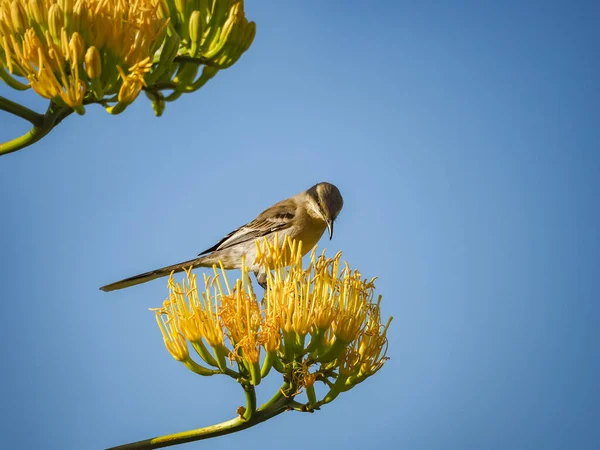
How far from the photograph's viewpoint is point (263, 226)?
798cm

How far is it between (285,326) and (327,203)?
3.44m

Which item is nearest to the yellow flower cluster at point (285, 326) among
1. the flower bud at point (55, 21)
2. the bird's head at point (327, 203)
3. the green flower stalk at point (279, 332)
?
the green flower stalk at point (279, 332)

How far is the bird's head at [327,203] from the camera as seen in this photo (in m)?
7.09

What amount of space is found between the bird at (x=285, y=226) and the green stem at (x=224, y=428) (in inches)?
130

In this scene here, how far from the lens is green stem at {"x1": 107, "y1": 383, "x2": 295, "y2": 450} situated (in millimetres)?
3426

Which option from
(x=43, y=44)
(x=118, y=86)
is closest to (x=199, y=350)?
(x=118, y=86)

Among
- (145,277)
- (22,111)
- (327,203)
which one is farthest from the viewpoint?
(327,203)

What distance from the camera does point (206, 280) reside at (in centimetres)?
384

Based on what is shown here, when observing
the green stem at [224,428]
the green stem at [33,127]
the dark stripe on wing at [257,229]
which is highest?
the dark stripe on wing at [257,229]

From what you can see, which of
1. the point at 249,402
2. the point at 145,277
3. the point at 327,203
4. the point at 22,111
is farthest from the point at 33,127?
the point at 327,203

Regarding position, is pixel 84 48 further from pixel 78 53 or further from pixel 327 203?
pixel 327 203

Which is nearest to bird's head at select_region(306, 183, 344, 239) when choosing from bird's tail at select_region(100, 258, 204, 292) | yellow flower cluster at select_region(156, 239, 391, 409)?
bird's tail at select_region(100, 258, 204, 292)

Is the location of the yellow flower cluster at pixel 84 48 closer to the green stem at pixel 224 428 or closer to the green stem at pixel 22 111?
the green stem at pixel 22 111

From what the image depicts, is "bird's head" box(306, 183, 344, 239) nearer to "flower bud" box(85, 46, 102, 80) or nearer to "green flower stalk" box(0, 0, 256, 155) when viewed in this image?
"green flower stalk" box(0, 0, 256, 155)
